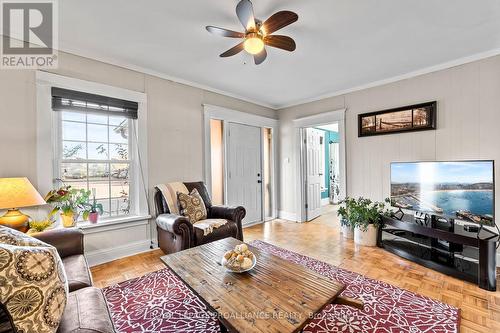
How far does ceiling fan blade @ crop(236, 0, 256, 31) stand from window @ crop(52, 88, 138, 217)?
199cm

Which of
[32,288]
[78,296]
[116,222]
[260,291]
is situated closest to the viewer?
[32,288]

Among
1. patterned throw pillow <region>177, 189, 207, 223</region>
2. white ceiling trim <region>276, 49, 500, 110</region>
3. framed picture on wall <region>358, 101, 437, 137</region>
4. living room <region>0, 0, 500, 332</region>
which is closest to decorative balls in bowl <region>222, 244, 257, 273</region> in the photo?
living room <region>0, 0, 500, 332</region>

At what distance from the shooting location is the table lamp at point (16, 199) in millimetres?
1874

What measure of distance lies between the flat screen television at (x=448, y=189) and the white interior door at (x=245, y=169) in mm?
2421

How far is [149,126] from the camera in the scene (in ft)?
10.4

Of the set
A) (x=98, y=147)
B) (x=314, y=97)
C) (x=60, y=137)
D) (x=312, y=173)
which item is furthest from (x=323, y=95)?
(x=60, y=137)

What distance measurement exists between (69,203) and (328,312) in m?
2.82

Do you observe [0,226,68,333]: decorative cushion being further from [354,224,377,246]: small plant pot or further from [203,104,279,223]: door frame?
[354,224,377,246]: small plant pot

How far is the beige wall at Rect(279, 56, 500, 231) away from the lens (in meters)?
2.70

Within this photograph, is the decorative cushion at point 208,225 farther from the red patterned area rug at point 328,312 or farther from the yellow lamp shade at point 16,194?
the yellow lamp shade at point 16,194

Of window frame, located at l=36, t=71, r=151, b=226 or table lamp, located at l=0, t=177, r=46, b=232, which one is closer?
table lamp, located at l=0, t=177, r=46, b=232

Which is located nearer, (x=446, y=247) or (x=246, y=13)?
(x=246, y=13)

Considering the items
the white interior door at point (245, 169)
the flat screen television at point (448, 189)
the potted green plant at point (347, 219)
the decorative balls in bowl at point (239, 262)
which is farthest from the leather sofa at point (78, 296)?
the flat screen television at point (448, 189)

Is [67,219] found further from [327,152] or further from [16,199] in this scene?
[327,152]
